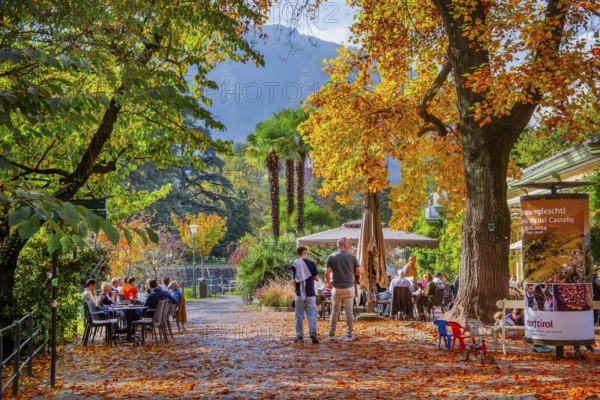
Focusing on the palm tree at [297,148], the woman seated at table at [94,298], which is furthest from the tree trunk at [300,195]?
the woman seated at table at [94,298]

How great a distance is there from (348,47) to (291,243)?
1317 cm

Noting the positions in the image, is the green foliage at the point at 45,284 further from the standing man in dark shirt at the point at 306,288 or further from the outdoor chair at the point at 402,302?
the outdoor chair at the point at 402,302

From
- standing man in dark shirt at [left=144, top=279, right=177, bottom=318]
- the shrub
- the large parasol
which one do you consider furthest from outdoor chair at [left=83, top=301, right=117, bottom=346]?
the shrub

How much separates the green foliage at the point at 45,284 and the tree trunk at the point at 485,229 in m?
7.54

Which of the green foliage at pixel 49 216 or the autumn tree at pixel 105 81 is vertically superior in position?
the autumn tree at pixel 105 81

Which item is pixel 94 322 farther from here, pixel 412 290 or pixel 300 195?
pixel 300 195

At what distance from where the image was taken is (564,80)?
46.5ft

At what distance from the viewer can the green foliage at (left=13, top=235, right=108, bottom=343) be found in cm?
1360

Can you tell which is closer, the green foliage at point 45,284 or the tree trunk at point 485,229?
the green foliage at point 45,284

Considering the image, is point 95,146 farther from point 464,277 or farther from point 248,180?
point 248,180

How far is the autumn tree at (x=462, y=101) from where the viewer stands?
14.7 m

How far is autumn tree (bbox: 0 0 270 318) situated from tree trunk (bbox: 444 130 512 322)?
16.1 ft

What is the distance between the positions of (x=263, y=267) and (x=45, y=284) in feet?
58.4

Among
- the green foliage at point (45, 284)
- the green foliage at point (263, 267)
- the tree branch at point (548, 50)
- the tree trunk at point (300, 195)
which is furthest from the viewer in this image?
the tree trunk at point (300, 195)
